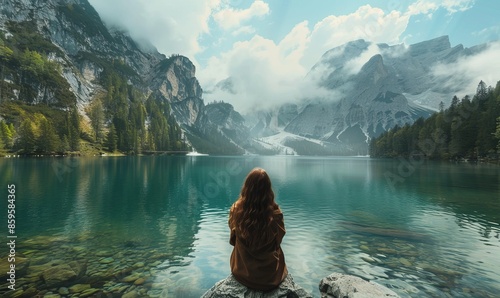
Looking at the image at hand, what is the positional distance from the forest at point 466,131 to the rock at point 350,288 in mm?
107435

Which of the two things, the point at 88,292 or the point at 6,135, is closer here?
the point at 88,292

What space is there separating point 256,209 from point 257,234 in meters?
0.65

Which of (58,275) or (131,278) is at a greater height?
(58,275)

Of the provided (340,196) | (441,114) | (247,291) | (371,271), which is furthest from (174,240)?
(441,114)

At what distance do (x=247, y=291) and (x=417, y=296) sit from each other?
10518 mm

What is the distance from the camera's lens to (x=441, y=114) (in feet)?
478

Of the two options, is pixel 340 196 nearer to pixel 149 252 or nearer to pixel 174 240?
pixel 174 240

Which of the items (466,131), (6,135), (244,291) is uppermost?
(466,131)

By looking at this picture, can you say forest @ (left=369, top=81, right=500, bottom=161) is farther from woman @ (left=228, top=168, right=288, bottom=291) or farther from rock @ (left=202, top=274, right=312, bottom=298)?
woman @ (left=228, top=168, right=288, bottom=291)

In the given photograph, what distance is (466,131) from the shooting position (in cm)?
12088

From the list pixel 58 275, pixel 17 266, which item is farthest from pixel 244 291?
pixel 17 266

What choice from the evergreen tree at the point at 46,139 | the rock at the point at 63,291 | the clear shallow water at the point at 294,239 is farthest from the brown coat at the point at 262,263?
the evergreen tree at the point at 46,139

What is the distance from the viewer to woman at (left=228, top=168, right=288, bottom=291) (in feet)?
22.9

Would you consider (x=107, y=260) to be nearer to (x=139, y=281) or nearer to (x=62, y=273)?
(x=62, y=273)
